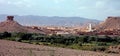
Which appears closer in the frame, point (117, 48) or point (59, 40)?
point (117, 48)

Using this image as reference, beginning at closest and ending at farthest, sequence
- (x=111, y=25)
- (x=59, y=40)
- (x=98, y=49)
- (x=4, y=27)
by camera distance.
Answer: (x=98, y=49) < (x=59, y=40) < (x=4, y=27) < (x=111, y=25)

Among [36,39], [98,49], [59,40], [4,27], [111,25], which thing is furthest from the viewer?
[111,25]

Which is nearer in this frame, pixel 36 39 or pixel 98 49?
pixel 98 49

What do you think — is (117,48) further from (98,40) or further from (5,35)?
(5,35)

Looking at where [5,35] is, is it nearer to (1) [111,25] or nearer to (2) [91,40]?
(2) [91,40]

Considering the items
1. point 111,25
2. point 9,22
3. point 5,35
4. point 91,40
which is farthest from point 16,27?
point 111,25

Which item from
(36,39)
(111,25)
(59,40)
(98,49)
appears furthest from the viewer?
(111,25)

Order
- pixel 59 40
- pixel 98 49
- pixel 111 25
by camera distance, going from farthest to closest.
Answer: pixel 111 25
pixel 59 40
pixel 98 49

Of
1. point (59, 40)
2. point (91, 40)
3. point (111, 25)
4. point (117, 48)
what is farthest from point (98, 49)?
point (111, 25)
